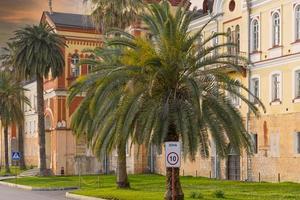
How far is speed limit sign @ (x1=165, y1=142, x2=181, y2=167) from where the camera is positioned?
2245cm

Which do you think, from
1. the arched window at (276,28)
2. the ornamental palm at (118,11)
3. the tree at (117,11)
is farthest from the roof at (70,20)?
the arched window at (276,28)

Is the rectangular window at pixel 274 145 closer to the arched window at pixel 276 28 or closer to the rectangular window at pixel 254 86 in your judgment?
the rectangular window at pixel 254 86

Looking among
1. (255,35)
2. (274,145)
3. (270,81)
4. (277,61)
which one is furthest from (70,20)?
(274,145)

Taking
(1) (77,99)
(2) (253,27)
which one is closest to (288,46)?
(2) (253,27)

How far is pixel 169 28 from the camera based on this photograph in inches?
1102

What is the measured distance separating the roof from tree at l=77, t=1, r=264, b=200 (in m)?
40.1

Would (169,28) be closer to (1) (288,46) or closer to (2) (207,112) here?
(2) (207,112)

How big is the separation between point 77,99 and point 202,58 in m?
41.3

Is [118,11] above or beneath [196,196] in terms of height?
above

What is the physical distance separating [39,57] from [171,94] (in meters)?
36.3

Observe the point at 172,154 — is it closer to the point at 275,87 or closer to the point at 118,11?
the point at 275,87

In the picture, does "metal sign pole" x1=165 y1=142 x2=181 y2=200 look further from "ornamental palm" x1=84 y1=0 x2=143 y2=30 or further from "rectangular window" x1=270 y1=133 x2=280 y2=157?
"ornamental palm" x1=84 y1=0 x2=143 y2=30

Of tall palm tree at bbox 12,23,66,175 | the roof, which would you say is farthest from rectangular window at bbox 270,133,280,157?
the roof

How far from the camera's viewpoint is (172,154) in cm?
2255
